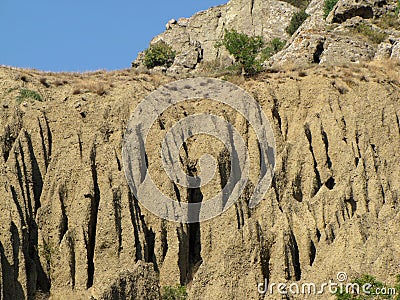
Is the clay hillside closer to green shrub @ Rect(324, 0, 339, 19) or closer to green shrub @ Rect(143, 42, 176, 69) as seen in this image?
green shrub @ Rect(324, 0, 339, 19)

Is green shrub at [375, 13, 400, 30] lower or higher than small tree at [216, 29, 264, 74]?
higher

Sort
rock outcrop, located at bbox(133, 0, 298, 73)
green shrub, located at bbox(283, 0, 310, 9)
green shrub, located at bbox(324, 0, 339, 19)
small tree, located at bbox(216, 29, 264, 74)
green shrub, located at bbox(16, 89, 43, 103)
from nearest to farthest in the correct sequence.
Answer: green shrub, located at bbox(16, 89, 43, 103), small tree, located at bbox(216, 29, 264, 74), green shrub, located at bbox(324, 0, 339, 19), rock outcrop, located at bbox(133, 0, 298, 73), green shrub, located at bbox(283, 0, 310, 9)

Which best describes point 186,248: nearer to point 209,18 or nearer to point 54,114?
point 54,114

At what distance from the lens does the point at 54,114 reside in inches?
1533

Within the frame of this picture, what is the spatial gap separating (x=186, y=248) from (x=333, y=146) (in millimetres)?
8381

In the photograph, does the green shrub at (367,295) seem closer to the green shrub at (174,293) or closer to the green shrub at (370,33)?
the green shrub at (174,293)

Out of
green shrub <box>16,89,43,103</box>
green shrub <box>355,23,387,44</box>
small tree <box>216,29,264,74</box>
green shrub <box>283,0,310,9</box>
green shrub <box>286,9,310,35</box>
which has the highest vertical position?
green shrub <box>283,0,310,9</box>

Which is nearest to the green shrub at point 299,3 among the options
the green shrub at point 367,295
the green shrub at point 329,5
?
the green shrub at point 329,5

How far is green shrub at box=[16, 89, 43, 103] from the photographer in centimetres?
3928

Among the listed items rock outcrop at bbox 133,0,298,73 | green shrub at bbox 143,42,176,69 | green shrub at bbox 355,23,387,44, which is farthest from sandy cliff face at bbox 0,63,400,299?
rock outcrop at bbox 133,0,298,73

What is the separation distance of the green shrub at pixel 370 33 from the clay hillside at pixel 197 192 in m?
4.17

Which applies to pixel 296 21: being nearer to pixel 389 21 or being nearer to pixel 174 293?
pixel 389 21

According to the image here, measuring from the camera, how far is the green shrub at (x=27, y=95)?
39.3m

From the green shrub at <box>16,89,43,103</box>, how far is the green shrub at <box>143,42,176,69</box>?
23.4 meters
